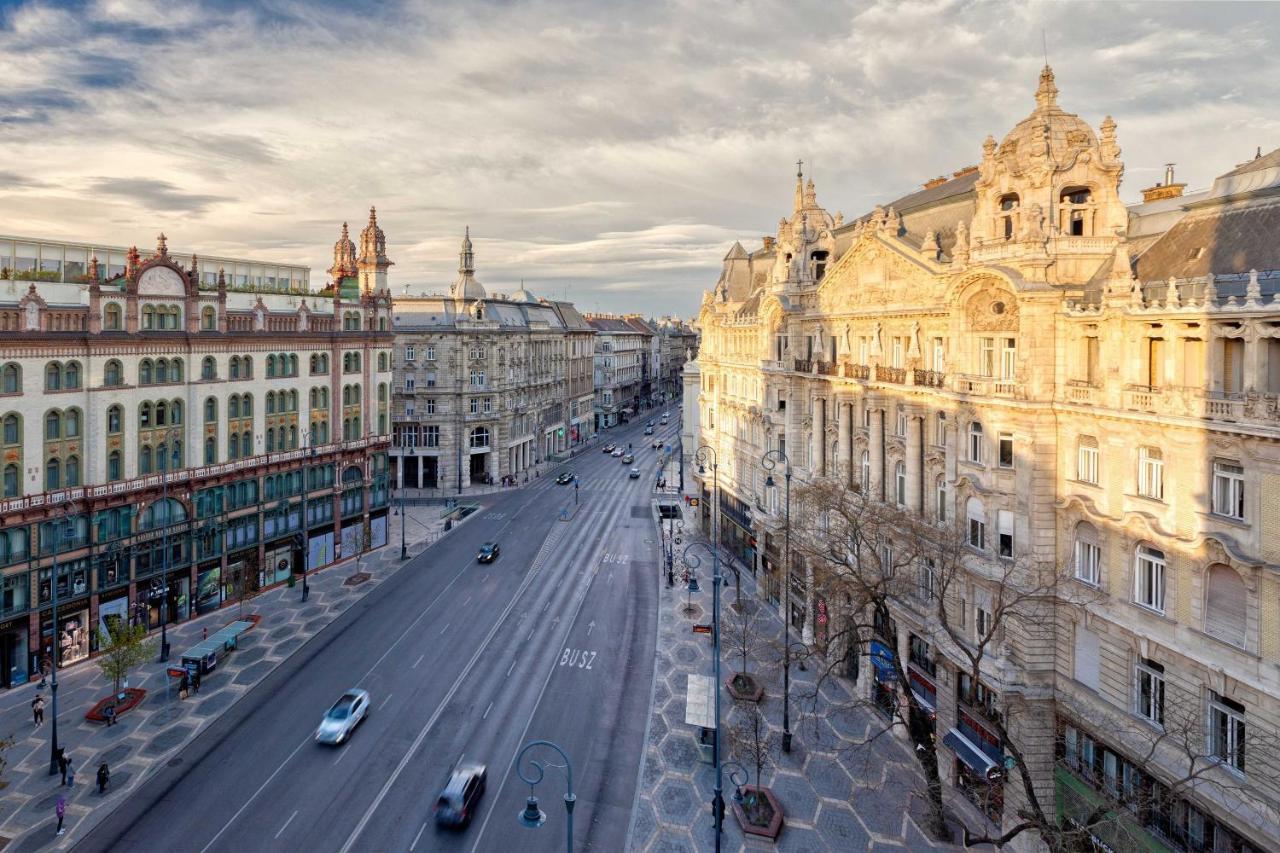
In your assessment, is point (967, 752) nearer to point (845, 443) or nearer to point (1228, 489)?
point (1228, 489)

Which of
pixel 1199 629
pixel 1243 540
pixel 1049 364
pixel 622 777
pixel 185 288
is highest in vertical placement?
pixel 185 288

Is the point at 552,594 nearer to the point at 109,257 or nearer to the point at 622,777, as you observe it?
the point at 622,777

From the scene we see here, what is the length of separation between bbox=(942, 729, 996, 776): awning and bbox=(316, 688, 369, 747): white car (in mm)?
28937

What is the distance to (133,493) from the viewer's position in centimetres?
4791

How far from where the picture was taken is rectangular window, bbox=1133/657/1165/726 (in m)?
25.2

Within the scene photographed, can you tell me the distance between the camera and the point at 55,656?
36812 millimetres

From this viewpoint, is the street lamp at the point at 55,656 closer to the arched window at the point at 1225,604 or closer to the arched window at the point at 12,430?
the arched window at the point at 12,430

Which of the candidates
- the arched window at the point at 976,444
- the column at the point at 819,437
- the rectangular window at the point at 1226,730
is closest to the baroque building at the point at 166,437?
the column at the point at 819,437

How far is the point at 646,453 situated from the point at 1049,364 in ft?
327

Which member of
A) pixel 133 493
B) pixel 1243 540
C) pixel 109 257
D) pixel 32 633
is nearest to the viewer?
pixel 1243 540

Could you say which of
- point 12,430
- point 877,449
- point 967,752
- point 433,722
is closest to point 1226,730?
point 967,752

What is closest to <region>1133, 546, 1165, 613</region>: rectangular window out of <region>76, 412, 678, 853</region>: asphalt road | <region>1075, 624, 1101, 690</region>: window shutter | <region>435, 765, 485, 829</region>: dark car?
<region>1075, 624, 1101, 690</region>: window shutter

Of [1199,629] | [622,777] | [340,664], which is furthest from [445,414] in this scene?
[1199,629]

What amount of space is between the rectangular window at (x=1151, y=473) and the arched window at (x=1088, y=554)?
2799mm
